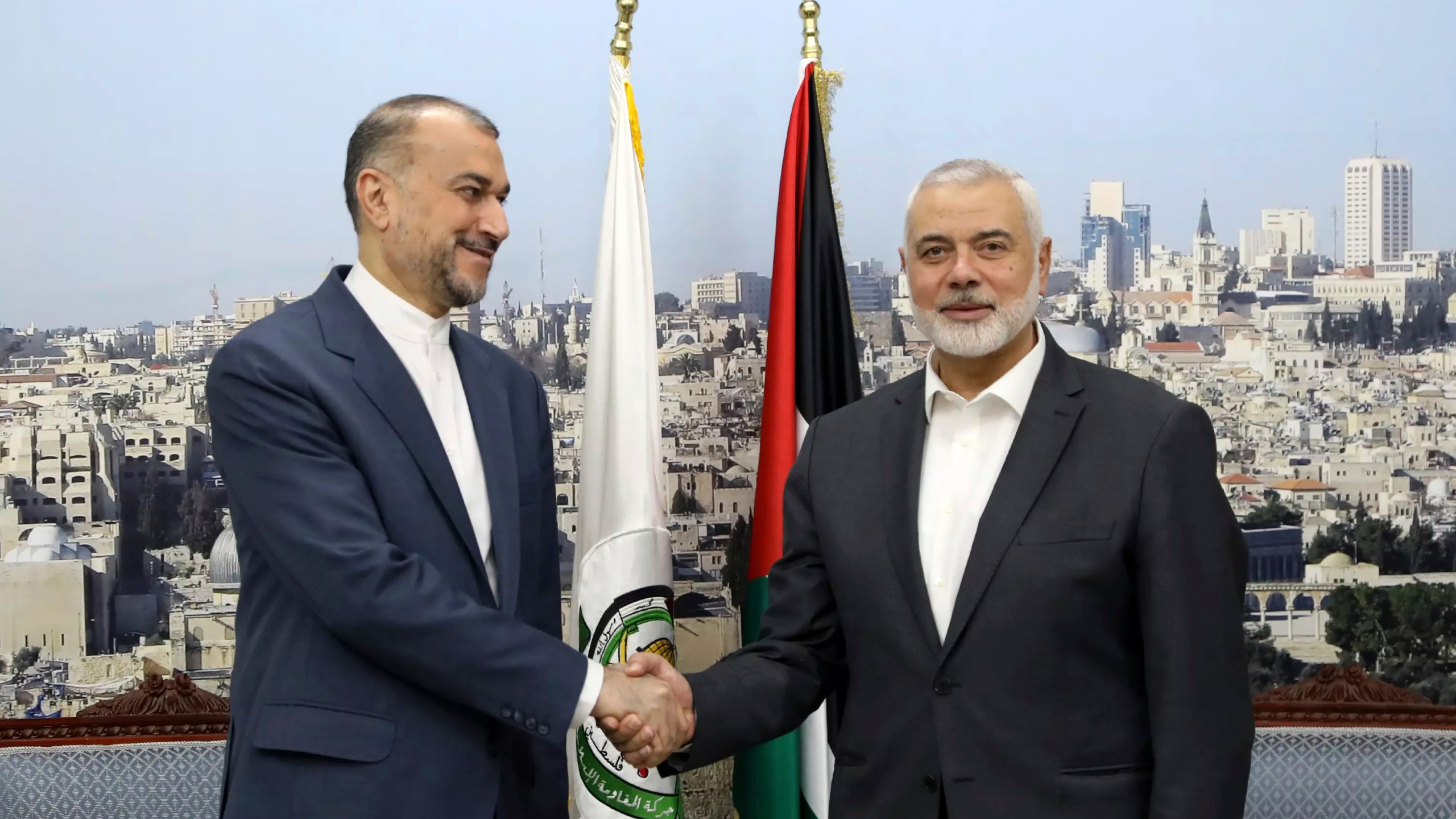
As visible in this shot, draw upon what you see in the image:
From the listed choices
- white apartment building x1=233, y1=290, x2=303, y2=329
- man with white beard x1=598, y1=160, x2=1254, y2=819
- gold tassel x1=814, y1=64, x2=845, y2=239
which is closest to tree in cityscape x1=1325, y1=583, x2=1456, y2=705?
gold tassel x1=814, y1=64, x2=845, y2=239

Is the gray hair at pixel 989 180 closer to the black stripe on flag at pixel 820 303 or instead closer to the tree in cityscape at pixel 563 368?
the black stripe on flag at pixel 820 303

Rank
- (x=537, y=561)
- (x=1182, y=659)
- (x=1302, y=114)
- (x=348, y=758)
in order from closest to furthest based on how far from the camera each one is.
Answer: (x=1182, y=659) < (x=348, y=758) < (x=537, y=561) < (x=1302, y=114)

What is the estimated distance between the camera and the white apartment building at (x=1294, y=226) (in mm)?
3680

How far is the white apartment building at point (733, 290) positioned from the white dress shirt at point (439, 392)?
1638 mm

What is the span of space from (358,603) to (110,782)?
1824 mm

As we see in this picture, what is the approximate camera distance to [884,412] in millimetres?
2057

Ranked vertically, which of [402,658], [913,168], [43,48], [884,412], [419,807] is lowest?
[419,807]

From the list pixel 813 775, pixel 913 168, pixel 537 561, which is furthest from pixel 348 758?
pixel 913 168

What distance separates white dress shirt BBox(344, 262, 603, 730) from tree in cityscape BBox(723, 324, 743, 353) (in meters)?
1.66

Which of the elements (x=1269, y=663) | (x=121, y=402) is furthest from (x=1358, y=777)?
(x=121, y=402)

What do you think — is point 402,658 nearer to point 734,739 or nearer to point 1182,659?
point 734,739

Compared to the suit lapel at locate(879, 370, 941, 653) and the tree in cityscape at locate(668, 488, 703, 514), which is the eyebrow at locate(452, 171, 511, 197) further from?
the tree in cityscape at locate(668, 488, 703, 514)

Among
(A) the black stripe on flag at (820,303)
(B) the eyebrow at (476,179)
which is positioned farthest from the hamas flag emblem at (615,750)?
(B) the eyebrow at (476,179)

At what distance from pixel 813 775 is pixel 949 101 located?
80.5 inches
